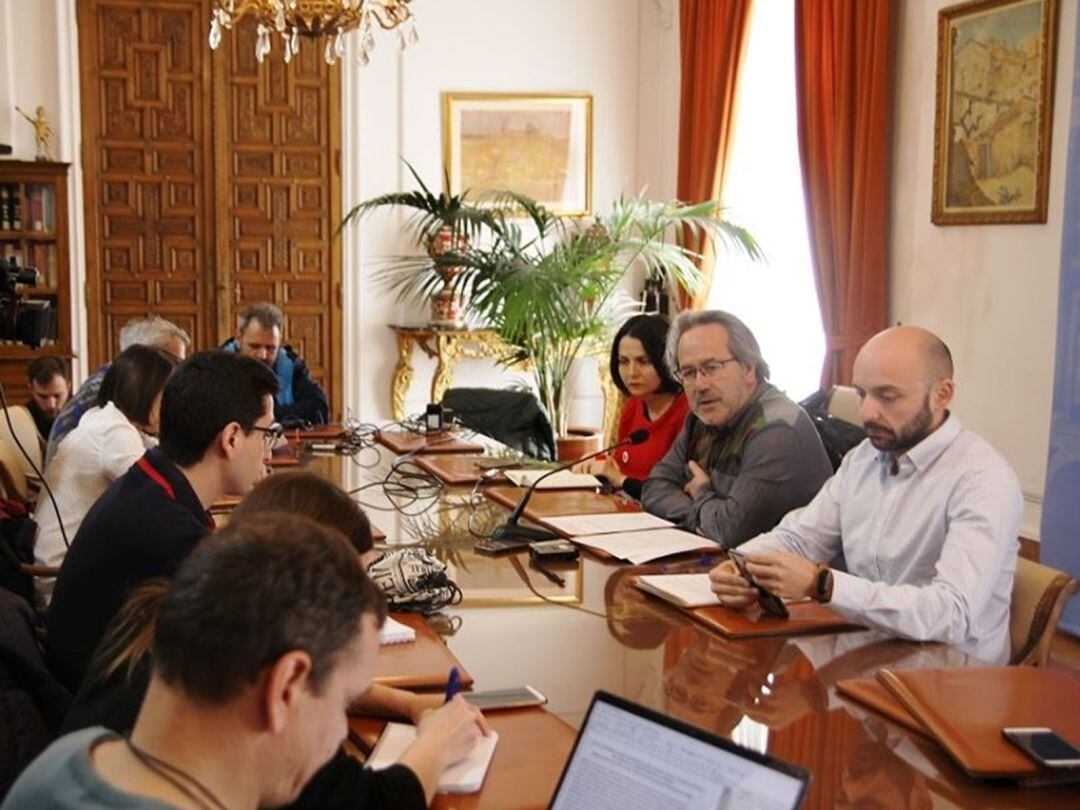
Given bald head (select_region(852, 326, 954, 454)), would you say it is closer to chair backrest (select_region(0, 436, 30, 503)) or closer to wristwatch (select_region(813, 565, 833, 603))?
wristwatch (select_region(813, 565, 833, 603))

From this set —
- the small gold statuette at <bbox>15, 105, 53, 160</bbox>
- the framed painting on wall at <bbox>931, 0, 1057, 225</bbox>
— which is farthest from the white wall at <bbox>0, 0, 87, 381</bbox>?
the framed painting on wall at <bbox>931, 0, 1057, 225</bbox>

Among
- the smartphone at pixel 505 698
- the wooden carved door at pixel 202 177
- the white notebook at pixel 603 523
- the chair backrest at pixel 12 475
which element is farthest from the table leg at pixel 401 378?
the smartphone at pixel 505 698

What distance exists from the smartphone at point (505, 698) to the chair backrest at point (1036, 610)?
40.6 inches

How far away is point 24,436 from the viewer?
14.2 feet

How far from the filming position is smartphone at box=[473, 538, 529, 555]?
9.79 ft

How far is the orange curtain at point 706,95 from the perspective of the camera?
23.5 ft

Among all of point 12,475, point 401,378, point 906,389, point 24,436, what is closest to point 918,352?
point 906,389

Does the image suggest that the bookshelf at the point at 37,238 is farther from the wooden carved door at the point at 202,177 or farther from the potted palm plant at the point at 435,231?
the potted palm plant at the point at 435,231

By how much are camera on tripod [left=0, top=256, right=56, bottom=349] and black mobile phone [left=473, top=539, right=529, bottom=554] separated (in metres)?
1.73

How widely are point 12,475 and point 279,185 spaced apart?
4310 millimetres

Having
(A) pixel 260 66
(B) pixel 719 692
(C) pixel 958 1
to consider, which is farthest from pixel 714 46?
(B) pixel 719 692

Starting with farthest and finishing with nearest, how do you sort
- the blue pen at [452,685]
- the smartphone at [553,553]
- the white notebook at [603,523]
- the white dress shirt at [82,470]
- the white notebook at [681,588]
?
the white dress shirt at [82,470] → the white notebook at [603,523] → the smartphone at [553,553] → the white notebook at [681,588] → the blue pen at [452,685]

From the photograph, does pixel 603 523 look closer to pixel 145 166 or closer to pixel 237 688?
pixel 237 688

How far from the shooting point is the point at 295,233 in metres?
7.88
